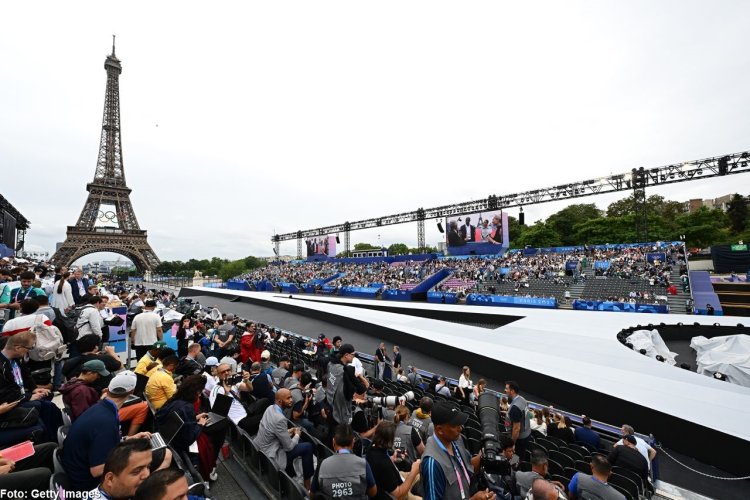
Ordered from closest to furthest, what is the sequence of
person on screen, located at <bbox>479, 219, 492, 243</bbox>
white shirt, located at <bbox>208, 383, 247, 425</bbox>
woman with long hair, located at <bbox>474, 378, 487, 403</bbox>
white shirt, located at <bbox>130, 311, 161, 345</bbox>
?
white shirt, located at <bbox>208, 383, 247, 425</bbox> < white shirt, located at <bbox>130, 311, 161, 345</bbox> < woman with long hair, located at <bbox>474, 378, 487, 403</bbox> < person on screen, located at <bbox>479, 219, 492, 243</bbox>

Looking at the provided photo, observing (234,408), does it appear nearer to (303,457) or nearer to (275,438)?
(275,438)

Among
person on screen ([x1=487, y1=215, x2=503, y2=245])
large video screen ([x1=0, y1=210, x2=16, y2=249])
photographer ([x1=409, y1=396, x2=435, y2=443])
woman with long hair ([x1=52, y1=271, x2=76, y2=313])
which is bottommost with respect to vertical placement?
photographer ([x1=409, y1=396, x2=435, y2=443])

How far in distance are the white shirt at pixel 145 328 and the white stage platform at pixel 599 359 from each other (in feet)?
27.8

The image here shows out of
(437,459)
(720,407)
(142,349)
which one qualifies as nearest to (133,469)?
(437,459)

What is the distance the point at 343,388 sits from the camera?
4.30 meters

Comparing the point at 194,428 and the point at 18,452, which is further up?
the point at 18,452

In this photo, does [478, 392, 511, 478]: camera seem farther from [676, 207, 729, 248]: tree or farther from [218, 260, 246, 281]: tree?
[218, 260, 246, 281]: tree

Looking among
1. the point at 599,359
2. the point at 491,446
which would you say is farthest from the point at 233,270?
the point at 491,446

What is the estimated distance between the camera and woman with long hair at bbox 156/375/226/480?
10.3 feet

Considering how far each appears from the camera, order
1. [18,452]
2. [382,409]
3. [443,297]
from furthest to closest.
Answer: [443,297] → [382,409] → [18,452]

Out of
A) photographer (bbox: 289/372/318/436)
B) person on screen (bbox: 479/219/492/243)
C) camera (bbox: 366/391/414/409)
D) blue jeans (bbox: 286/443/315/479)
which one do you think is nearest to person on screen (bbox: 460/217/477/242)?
person on screen (bbox: 479/219/492/243)

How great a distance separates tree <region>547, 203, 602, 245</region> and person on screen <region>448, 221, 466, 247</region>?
95.6ft

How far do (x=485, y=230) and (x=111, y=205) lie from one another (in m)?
57.7

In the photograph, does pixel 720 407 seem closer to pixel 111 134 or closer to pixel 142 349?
pixel 142 349
